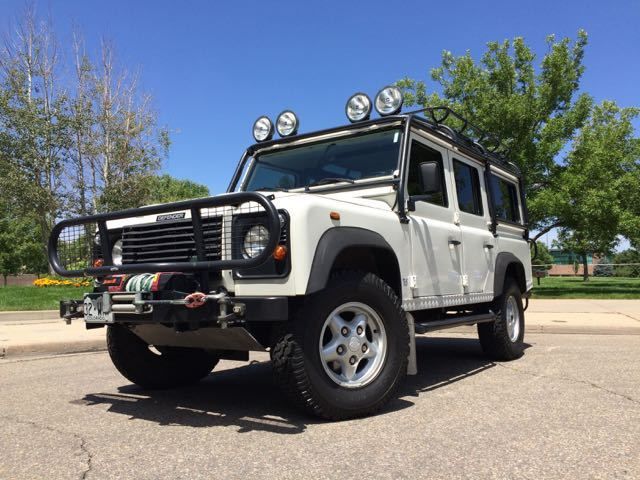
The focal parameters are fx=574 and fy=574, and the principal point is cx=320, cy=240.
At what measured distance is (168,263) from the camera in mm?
3881

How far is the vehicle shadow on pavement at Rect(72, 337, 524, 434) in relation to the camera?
4035mm

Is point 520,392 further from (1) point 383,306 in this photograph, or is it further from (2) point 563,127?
(2) point 563,127

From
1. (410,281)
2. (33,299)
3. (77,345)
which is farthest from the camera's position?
(33,299)

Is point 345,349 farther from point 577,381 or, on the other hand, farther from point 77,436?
point 577,381

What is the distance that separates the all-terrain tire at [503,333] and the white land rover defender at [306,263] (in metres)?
0.56

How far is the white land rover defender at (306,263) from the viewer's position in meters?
3.65

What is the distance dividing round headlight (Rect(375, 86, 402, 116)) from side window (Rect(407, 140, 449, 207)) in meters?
0.37

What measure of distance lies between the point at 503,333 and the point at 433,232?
216 cm

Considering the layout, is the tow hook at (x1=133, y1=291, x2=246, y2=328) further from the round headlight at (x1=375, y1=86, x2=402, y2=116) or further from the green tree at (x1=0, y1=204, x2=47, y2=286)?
the green tree at (x1=0, y1=204, x2=47, y2=286)

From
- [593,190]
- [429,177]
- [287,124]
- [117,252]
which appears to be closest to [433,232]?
[429,177]

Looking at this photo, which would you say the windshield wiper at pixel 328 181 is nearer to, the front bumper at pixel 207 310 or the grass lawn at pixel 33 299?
the front bumper at pixel 207 310

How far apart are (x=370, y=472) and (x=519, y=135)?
2018 centimetres

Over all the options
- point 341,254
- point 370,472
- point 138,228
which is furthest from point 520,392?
point 138,228

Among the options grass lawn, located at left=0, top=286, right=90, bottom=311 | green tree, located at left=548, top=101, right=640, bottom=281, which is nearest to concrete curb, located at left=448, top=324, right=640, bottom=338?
grass lawn, located at left=0, top=286, right=90, bottom=311
